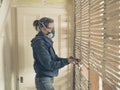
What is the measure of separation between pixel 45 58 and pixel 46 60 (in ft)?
0.08

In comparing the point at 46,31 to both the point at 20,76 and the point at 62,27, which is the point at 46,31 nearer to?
the point at 62,27

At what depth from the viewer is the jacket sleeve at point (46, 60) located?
2.42 metres

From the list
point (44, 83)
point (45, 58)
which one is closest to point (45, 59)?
point (45, 58)

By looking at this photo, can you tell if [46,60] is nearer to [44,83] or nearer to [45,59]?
[45,59]

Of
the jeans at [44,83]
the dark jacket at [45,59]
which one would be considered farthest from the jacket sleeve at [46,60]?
the jeans at [44,83]

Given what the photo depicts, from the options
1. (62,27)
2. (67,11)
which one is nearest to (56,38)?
(62,27)

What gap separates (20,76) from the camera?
10.1ft

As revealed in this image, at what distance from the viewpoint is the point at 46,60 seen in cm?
242

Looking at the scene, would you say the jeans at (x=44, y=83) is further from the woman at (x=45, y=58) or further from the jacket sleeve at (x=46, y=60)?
the jacket sleeve at (x=46, y=60)

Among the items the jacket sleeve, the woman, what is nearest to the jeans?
the woman

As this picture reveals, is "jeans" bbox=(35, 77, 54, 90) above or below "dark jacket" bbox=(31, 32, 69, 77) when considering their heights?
below

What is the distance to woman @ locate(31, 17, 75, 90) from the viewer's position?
2436 millimetres

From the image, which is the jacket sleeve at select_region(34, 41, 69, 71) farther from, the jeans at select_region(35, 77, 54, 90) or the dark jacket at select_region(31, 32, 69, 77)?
the jeans at select_region(35, 77, 54, 90)

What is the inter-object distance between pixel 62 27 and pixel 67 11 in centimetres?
23
